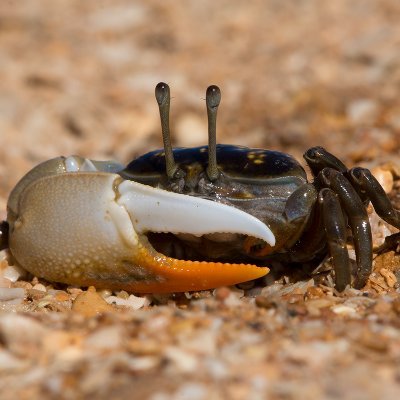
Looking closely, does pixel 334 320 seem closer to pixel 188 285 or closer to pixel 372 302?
pixel 372 302

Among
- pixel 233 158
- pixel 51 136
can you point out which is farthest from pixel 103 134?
pixel 233 158

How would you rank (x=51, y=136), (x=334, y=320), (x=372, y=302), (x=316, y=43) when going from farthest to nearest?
(x=316, y=43)
(x=51, y=136)
(x=372, y=302)
(x=334, y=320)

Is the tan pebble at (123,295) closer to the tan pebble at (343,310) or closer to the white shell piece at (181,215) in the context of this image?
the white shell piece at (181,215)

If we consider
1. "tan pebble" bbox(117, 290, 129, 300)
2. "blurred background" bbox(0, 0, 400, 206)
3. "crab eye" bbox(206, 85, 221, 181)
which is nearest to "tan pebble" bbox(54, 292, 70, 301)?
"tan pebble" bbox(117, 290, 129, 300)

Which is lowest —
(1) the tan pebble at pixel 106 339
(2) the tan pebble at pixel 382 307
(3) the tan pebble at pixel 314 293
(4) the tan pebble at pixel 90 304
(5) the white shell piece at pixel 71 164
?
(4) the tan pebble at pixel 90 304

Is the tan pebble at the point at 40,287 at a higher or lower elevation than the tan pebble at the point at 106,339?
lower

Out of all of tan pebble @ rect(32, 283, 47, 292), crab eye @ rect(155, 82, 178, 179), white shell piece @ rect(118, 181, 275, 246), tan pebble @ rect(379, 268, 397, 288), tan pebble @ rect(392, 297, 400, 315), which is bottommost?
tan pebble @ rect(32, 283, 47, 292)

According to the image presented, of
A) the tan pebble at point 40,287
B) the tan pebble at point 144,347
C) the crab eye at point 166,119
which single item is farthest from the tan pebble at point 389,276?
the tan pebble at point 40,287

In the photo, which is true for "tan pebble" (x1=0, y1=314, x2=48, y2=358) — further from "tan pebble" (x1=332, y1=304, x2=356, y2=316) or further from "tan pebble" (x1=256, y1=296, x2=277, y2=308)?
"tan pebble" (x1=332, y1=304, x2=356, y2=316)
